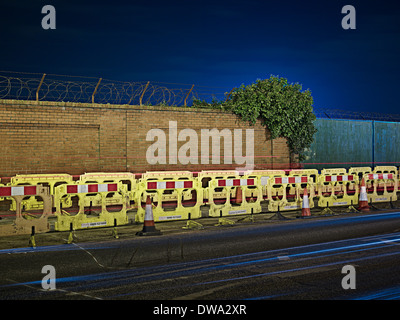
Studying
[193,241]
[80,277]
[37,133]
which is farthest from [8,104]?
[80,277]

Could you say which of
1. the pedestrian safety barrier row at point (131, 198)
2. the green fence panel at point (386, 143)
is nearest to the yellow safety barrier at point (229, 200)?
the pedestrian safety barrier row at point (131, 198)

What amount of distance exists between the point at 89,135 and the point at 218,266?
9993mm

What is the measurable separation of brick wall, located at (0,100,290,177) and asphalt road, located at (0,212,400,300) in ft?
22.5

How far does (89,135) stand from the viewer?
1543 cm

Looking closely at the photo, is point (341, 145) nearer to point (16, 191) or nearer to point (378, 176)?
point (378, 176)

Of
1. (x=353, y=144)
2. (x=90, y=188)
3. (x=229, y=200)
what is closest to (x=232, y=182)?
(x=229, y=200)

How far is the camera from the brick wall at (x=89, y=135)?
14.2 meters

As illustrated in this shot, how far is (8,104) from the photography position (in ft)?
45.8

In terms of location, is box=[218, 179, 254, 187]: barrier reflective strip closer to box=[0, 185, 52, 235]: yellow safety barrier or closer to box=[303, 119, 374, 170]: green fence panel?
A: box=[0, 185, 52, 235]: yellow safety barrier

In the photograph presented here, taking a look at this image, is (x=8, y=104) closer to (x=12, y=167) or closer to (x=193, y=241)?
(x=12, y=167)

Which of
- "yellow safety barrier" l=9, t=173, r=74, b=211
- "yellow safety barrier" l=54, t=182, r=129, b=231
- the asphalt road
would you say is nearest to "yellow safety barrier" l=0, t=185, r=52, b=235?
"yellow safety barrier" l=54, t=182, r=129, b=231

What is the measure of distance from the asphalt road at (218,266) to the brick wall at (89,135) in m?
6.86
